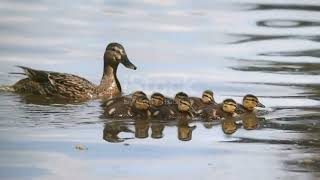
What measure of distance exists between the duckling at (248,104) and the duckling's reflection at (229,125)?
0.72ft

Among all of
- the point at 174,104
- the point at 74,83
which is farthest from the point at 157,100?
the point at 74,83

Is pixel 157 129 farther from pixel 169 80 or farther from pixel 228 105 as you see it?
pixel 169 80

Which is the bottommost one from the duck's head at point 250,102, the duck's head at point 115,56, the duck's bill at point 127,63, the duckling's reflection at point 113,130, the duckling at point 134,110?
the duckling's reflection at point 113,130

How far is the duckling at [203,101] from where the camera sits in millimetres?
9172

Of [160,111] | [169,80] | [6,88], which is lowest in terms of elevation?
[160,111]

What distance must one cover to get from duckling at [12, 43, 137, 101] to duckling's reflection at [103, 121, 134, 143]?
165 centimetres

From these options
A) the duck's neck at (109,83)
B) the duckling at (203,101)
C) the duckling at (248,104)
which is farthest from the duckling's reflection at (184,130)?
the duck's neck at (109,83)

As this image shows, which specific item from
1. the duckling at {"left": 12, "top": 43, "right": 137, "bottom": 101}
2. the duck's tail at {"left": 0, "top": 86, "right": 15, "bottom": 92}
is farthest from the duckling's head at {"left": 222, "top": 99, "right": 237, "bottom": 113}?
the duck's tail at {"left": 0, "top": 86, "right": 15, "bottom": 92}

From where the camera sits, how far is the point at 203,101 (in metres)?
9.29

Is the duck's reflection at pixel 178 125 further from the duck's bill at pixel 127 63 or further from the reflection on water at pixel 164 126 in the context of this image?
the duck's bill at pixel 127 63

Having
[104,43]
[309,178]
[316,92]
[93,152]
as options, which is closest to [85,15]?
[104,43]

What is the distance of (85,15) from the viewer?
593 inches

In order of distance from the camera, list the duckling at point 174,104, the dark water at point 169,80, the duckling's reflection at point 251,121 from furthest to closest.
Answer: the duckling at point 174,104 → the duckling's reflection at point 251,121 → the dark water at point 169,80

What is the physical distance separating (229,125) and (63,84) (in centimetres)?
219
